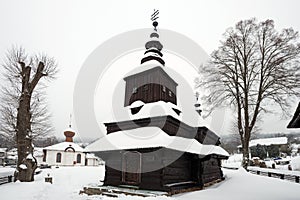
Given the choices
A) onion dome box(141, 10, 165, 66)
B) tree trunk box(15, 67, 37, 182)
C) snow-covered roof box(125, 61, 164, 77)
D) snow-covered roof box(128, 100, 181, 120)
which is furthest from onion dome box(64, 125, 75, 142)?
snow-covered roof box(128, 100, 181, 120)

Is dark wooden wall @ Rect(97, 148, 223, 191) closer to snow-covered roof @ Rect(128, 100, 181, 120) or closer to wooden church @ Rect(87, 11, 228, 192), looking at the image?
wooden church @ Rect(87, 11, 228, 192)

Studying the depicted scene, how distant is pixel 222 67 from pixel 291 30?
589cm

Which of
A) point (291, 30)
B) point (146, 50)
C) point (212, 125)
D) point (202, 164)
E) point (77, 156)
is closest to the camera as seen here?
point (202, 164)

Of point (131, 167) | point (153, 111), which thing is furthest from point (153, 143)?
point (153, 111)

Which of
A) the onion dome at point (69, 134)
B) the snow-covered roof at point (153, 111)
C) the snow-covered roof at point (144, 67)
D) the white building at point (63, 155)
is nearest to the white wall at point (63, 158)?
the white building at point (63, 155)

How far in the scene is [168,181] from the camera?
42.4 ft

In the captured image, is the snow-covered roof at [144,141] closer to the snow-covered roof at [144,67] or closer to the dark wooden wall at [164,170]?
the dark wooden wall at [164,170]

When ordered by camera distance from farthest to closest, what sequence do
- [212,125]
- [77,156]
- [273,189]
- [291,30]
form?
[77,156]
[212,125]
[291,30]
[273,189]

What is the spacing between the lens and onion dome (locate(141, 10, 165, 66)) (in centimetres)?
1875

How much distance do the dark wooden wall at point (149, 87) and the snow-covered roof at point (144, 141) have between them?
314 centimetres

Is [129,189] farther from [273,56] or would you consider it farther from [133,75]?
[273,56]

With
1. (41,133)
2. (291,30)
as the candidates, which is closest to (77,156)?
(41,133)

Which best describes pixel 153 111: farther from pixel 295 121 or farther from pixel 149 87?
pixel 295 121

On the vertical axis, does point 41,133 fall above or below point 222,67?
below
